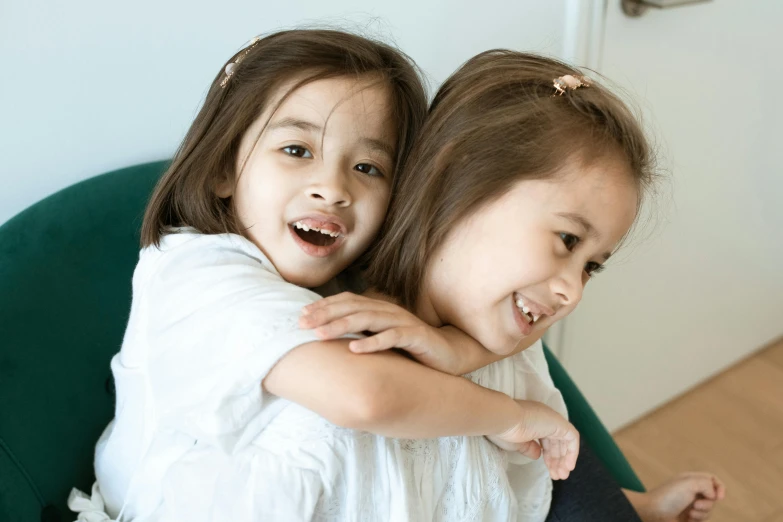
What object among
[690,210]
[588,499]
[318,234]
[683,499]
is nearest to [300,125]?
[318,234]

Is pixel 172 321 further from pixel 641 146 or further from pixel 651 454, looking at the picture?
pixel 651 454

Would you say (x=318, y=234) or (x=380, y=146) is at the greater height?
(x=380, y=146)

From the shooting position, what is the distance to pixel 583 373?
1.86m

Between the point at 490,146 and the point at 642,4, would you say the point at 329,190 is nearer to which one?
the point at 490,146

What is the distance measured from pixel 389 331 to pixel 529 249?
7.8 inches

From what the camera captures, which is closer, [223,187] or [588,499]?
[223,187]

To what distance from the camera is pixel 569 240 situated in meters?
0.83

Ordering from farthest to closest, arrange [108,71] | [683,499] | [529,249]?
1. [683,499]
2. [108,71]
3. [529,249]

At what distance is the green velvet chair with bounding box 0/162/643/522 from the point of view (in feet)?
2.93

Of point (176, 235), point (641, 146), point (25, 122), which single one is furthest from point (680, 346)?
point (25, 122)

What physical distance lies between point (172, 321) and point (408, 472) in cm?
32

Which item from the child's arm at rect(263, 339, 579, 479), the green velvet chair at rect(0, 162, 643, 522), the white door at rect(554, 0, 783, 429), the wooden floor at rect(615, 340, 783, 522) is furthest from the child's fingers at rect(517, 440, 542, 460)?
the wooden floor at rect(615, 340, 783, 522)

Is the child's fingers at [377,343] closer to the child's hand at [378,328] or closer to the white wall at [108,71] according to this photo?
the child's hand at [378,328]

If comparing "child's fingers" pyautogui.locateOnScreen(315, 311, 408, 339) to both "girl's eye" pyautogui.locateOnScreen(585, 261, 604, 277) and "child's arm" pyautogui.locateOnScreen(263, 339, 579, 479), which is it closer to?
"child's arm" pyautogui.locateOnScreen(263, 339, 579, 479)
